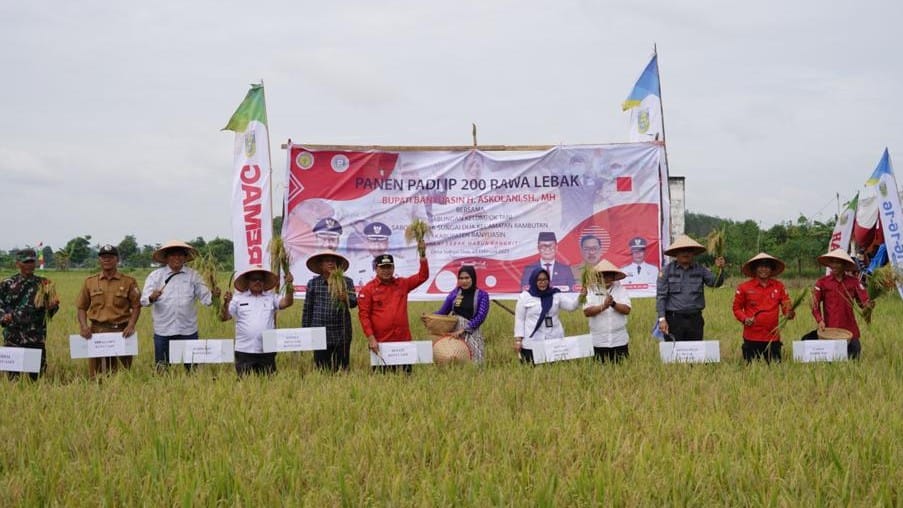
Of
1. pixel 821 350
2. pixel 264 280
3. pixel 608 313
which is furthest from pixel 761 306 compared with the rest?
→ pixel 264 280

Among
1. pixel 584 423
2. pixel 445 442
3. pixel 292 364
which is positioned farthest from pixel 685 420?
pixel 292 364

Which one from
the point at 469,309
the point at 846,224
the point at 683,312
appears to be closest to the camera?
the point at 683,312

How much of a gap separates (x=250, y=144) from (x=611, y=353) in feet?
15.2

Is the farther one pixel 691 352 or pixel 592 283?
pixel 592 283

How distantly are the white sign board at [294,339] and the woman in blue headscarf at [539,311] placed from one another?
1.68 metres

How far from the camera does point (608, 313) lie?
6.59 m

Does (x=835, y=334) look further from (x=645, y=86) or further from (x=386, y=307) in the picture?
(x=645, y=86)

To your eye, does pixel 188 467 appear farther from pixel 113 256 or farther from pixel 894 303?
pixel 894 303

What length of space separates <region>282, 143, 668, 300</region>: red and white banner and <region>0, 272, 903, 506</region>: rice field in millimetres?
2658

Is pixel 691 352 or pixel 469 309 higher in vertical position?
pixel 469 309

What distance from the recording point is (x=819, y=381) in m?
5.57

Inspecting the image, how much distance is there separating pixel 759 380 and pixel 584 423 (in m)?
1.83

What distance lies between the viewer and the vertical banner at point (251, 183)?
27.4ft

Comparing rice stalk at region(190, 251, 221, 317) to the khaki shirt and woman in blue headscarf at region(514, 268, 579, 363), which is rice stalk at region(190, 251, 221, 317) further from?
woman in blue headscarf at region(514, 268, 579, 363)
